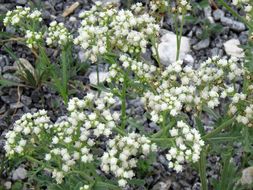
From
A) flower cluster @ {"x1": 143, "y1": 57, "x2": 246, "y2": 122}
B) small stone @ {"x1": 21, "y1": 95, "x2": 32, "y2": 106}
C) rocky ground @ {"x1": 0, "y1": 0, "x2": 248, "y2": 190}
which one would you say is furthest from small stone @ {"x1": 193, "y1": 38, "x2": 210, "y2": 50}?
flower cluster @ {"x1": 143, "y1": 57, "x2": 246, "y2": 122}

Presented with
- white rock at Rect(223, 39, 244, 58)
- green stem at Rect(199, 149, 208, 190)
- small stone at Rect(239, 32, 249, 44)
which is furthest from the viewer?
small stone at Rect(239, 32, 249, 44)

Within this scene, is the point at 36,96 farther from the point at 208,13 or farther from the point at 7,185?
the point at 208,13

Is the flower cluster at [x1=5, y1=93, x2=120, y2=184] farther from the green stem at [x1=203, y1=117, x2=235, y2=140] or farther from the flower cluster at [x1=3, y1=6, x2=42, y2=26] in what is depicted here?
the flower cluster at [x1=3, y1=6, x2=42, y2=26]

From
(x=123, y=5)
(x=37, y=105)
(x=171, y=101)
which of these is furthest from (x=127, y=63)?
(x=123, y=5)

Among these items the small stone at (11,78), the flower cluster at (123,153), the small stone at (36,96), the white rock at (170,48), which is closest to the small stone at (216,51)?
the white rock at (170,48)

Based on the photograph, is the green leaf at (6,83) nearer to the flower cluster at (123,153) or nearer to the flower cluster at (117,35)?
the flower cluster at (117,35)

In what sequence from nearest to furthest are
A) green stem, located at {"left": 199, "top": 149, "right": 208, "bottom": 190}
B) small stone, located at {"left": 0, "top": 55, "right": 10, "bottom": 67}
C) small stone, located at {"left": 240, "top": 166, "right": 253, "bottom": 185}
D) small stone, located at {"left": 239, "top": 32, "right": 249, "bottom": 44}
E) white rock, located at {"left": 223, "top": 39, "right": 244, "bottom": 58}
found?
1. green stem, located at {"left": 199, "top": 149, "right": 208, "bottom": 190}
2. small stone, located at {"left": 240, "top": 166, "right": 253, "bottom": 185}
3. small stone, located at {"left": 0, "top": 55, "right": 10, "bottom": 67}
4. white rock, located at {"left": 223, "top": 39, "right": 244, "bottom": 58}
5. small stone, located at {"left": 239, "top": 32, "right": 249, "bottom": 44}
